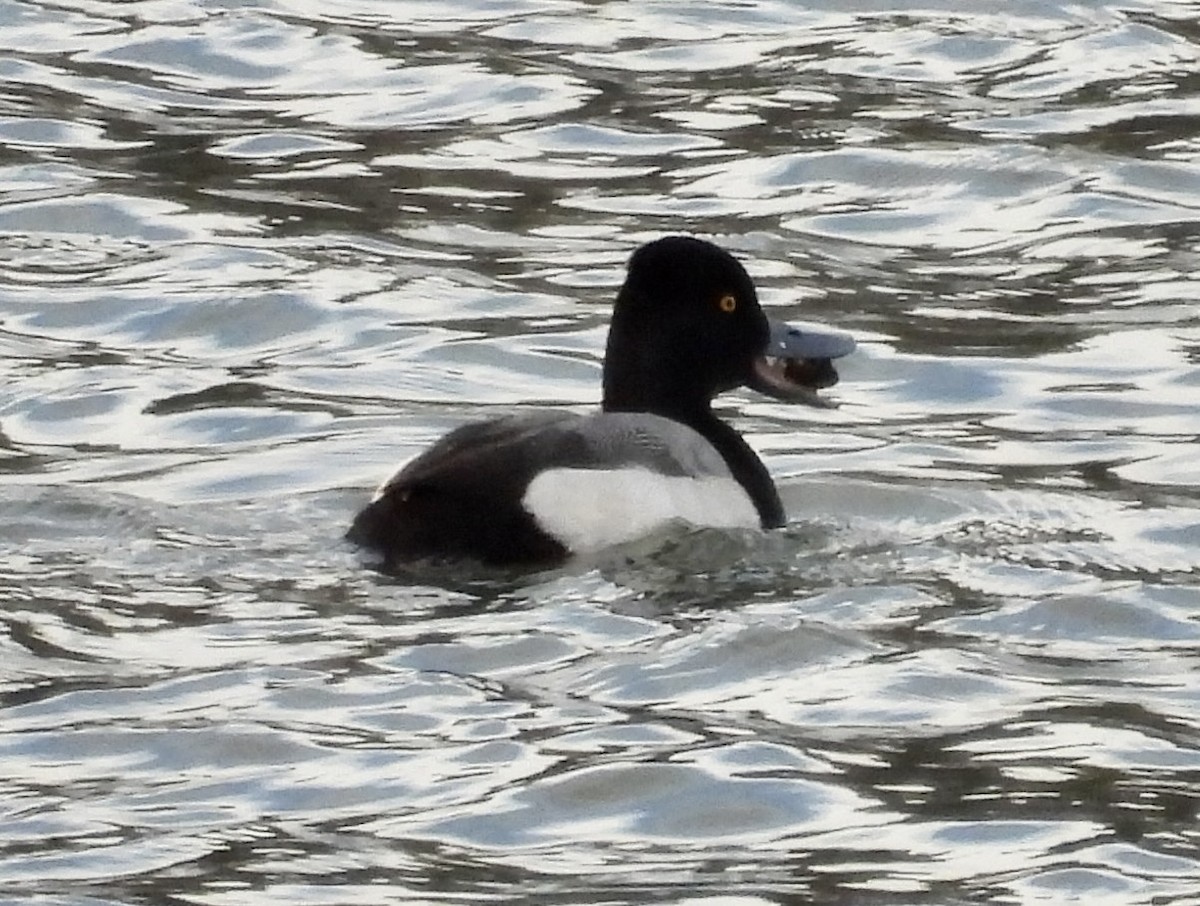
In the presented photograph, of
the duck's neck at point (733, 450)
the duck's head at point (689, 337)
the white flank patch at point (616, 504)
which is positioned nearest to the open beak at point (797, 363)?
the duck's head at point (689, 337)

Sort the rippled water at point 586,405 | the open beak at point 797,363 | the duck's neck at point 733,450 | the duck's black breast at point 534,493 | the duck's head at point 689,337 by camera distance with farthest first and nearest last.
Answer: the open beak at point 797,363 < the duck's head at point 689,337 < the duck's neck at point 733,450 < the duck's black breast at point 534,493 < the rippled water at point 586,405

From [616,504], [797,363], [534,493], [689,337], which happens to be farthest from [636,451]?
[797,363]

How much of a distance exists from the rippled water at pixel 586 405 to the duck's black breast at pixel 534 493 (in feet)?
0.32

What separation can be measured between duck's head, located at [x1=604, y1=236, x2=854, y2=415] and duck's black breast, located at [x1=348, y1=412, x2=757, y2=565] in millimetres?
432

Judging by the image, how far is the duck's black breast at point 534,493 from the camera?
7.98 metres

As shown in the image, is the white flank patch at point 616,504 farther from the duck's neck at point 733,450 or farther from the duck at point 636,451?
the duck's neck at point 733,450

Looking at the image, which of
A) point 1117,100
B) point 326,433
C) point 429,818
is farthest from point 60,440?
point 1117,100

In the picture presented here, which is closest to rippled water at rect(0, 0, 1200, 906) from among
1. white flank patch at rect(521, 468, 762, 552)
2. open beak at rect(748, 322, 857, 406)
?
white flank patch at rect(521, 468, 762, 552)

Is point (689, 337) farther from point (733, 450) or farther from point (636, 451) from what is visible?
Result: point (636, 451)

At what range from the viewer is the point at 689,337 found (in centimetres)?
895

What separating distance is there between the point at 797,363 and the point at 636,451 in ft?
3.47

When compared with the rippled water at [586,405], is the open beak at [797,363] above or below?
above

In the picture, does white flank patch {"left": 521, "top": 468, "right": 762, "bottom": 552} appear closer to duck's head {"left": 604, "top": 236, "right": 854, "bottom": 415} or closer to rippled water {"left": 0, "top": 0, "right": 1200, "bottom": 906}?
rippled water {"left": 0, "top": 0, "right": 1200, "bottom": 906}

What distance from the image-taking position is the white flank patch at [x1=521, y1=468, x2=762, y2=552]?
8.06 m
